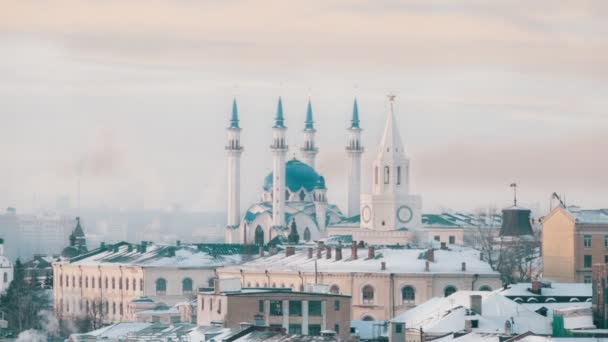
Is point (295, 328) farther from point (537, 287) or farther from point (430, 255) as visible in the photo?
point (430, 255)

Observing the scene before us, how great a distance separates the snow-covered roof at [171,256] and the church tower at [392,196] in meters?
25.4

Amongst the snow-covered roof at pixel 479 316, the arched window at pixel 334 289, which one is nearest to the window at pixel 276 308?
the snow-covered roof at pixel 479 316

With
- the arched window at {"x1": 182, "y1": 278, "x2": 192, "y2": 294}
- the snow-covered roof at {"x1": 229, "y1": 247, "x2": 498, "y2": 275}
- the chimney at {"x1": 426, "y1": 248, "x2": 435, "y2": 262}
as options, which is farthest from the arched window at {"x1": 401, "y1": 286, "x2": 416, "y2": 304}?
the arched window at {"x1": 182, "y1": 278, "x2": 192, "y2": 294}

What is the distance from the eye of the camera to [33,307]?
5881 inches

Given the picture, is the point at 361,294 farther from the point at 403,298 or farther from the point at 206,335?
the point at 206,335

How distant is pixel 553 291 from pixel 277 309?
37.4 ft

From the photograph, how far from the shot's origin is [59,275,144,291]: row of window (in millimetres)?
153750

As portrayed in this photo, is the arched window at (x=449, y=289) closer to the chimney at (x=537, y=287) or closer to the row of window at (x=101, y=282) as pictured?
the chimney at (x=537, y=287)

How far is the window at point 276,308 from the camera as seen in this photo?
347ft

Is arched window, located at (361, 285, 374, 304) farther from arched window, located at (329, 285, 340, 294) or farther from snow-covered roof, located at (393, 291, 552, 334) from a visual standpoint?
snow-covered roof, located at (393, 291, 552, 334)

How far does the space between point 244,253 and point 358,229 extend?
93.5 ft

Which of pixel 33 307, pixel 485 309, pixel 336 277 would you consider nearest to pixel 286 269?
pixel 336 277

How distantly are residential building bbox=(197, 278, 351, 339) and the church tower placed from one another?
7736 centimetres

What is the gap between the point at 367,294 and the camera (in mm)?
131625
